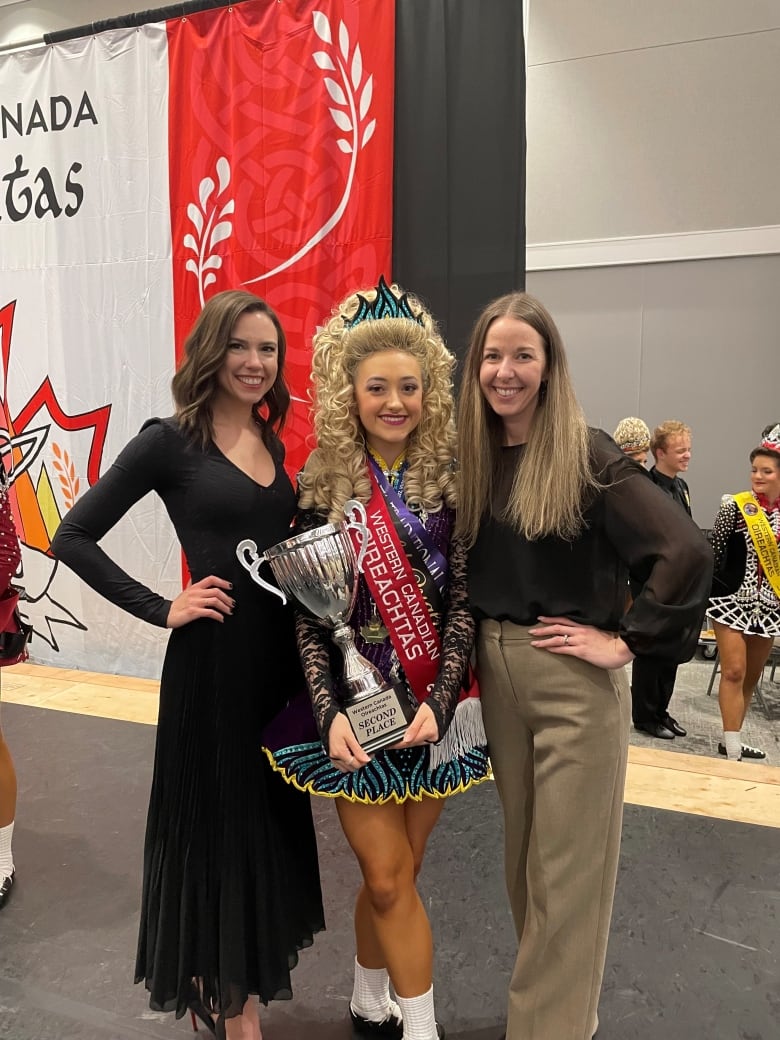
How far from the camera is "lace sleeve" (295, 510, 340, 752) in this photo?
1.25 metres

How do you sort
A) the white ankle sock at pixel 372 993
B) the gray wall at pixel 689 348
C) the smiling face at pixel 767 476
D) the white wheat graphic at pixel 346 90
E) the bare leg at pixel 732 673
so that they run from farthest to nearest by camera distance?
the gray wall at pixel 689 348, the bare leg at pixel 732 673, the smiling face at pixel 767 476, the white wheat graphic at pixel 346 90, the white ankle sock at pixel 372 993

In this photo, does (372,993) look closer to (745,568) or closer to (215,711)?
(215,711)

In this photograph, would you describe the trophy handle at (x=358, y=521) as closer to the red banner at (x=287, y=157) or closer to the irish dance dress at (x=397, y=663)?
the irish dance dress at (x=397, y=663)

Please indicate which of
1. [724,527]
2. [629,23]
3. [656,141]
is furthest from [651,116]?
[724,527]

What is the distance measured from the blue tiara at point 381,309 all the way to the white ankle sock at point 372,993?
50.5 inches

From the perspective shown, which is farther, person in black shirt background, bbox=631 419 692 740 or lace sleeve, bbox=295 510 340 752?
person in black shirt background, bbox=631 419 692 740

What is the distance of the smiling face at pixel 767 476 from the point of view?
3201 millimetres

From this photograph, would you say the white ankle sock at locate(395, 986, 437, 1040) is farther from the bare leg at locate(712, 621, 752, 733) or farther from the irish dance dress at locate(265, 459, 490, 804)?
the bare leg at locate(712, 621, 752, 733)

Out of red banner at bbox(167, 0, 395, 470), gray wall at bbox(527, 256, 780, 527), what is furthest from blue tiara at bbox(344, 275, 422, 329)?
gray wall at bbox(527, 256, 780, 527)

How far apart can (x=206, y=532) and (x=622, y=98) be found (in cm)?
536

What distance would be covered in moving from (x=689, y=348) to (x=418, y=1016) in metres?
5.11

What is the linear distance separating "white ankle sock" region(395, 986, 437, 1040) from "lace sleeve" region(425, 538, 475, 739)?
18.3 inches

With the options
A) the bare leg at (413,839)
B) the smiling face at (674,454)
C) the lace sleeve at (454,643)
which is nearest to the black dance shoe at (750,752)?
the smiling face at (674,454)

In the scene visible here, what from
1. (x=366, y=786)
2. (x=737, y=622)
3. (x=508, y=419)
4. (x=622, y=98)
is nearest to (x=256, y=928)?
(x=366, y=786)
